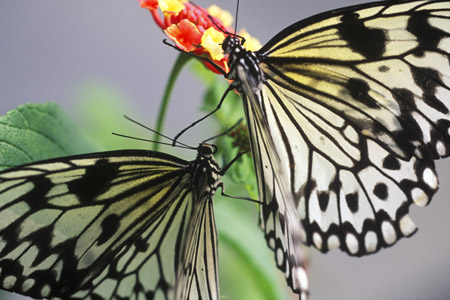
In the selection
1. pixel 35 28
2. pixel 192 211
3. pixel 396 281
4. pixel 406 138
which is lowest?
pixel 192 211

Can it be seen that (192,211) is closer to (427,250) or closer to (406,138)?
(406,138)

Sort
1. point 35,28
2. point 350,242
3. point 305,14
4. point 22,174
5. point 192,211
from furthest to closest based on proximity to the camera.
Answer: point 305,14, point 35,28, point 350,242, point 192,211, point 22,174

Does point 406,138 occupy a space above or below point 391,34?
below

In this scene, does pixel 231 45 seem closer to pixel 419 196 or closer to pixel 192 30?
pixel 192 30

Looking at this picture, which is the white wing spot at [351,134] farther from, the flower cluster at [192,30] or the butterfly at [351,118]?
the flower cluster at [192,30]

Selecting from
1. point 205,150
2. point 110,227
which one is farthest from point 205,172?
point 110,227

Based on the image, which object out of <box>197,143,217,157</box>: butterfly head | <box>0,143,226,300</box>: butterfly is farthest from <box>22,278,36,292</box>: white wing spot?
<box>197,143,217,157</box>: butterfly head

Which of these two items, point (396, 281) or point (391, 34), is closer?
point (391, 34)

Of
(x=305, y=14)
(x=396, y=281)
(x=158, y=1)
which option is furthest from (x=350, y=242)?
(x=305, y=14)
